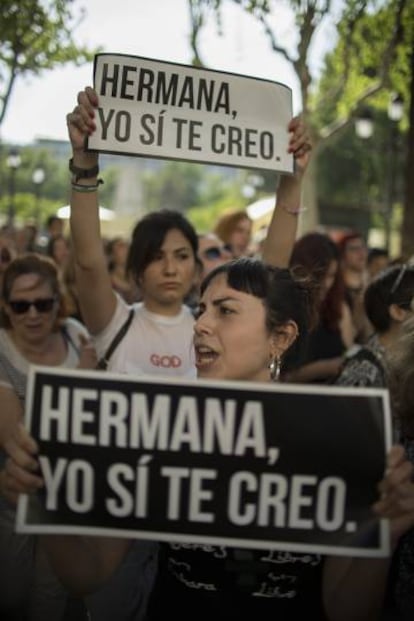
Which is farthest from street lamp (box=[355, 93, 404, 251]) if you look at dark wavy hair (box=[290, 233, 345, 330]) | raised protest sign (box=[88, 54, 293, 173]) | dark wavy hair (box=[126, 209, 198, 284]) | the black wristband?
the black wristband

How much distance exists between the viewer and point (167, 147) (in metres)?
2.98

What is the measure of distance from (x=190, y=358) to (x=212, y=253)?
8.16 feet

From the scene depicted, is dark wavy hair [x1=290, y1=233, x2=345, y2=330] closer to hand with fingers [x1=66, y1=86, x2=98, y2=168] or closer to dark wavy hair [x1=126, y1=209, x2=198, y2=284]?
dark wavy hair [x1=126, y1=209, x2=198, y2=284]

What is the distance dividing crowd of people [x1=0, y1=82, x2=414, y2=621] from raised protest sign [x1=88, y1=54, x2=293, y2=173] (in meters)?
0.08

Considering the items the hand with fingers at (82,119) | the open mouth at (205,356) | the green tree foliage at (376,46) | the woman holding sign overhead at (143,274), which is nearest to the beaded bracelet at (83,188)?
the woman holding sign overhead at (143,274)

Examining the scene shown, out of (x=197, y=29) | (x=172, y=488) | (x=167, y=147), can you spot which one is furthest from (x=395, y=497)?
(x=197, y=29)

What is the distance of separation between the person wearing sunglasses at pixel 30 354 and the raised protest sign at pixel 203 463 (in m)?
0.99

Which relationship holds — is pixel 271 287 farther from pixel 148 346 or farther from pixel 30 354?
pixel 30 354

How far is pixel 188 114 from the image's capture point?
304 centimetres

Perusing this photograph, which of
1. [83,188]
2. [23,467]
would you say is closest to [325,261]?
[83,188]

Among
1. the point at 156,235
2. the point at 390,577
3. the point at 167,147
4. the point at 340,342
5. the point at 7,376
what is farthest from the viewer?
the point at 340,342

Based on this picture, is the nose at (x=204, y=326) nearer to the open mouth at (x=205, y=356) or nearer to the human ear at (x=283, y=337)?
the open mouth at (x=205, y=356)

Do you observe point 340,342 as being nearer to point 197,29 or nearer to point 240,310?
point 240,310

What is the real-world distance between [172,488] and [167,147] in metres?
1.57
